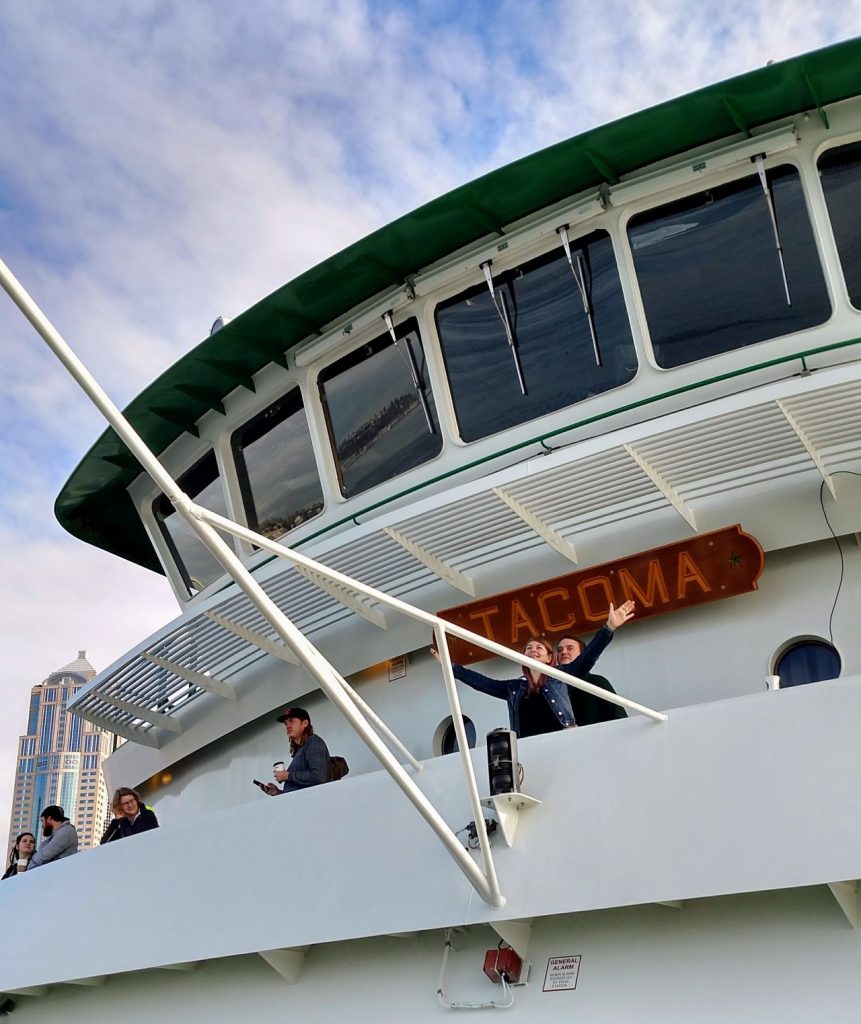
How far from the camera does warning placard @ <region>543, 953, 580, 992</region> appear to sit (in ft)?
14.8

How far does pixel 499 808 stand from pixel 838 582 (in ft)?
10.5

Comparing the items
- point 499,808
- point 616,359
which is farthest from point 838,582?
point 499,808

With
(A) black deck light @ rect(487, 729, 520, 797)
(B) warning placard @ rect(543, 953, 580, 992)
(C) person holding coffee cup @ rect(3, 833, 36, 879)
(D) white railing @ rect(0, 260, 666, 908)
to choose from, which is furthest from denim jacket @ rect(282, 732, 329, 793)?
(C) person holding coffee cup @ rect(3, 833, 36, 879)

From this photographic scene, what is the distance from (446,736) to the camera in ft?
27.0

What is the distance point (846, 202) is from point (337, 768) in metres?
5.00

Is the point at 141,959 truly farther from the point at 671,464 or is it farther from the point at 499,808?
the point at 671,464

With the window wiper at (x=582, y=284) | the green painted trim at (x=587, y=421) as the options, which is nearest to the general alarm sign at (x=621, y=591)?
the green painted trim at (x=587, y=421)

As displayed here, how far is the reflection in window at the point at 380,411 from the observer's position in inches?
333

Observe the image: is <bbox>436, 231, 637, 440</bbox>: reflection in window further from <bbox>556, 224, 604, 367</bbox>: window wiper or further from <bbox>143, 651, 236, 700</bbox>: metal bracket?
<bbox>143, 651, 236, 700</bbox>: metal bracket

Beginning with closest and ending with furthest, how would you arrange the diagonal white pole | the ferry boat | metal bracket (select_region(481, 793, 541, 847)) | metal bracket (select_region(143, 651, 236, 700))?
the diagonal white pole < the ferry boat < metal bracket (select_region(481, 793, 541, 847)) < metal bracket (select_region(143, 651, 236, 700))

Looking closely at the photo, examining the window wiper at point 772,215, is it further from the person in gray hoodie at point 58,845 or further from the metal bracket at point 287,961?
the person in gray hoodie at point 58,845

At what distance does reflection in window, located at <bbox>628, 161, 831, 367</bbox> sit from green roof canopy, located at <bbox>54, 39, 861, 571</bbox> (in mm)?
408

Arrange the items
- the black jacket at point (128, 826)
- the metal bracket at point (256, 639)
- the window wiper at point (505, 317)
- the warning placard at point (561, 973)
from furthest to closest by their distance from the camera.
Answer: the metal bracket at point (256, 639)
the window wiper at point (505, 317)
the black jacket at point (128, 826)
the warning placard at point (561, 973)

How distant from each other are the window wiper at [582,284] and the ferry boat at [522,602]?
0.11ft
